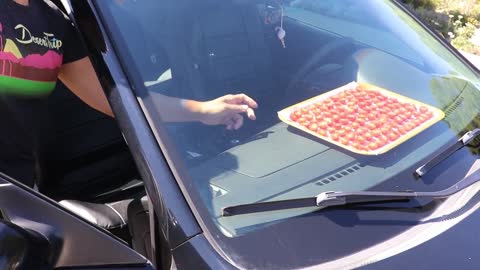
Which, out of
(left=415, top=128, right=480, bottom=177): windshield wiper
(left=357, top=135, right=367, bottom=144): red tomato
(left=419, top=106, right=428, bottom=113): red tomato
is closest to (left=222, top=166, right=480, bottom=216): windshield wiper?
(left=415, top=128, right=480, bottom=177): windshield wiper

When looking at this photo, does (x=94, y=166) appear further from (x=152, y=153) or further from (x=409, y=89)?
(x=409, y=89)

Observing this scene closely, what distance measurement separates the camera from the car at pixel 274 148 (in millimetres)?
1242

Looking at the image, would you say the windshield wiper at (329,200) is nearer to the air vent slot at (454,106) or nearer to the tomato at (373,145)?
the tomato at (373,145)

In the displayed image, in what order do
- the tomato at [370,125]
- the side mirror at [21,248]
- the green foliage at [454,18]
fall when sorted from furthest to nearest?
the green foliage at [454,18] < the tomato at [370,125] < the side mirror at [21,248]

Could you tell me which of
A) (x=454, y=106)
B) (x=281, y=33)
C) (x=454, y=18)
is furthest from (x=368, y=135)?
(x=454, y=18)

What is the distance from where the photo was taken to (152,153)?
1323 mm

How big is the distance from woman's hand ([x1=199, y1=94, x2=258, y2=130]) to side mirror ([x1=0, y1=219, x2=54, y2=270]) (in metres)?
0.50

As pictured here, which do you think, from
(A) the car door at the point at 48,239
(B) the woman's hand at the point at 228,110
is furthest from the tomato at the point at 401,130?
(A) the car door at the point at 48,239

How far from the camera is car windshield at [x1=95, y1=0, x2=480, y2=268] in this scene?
4.46ft

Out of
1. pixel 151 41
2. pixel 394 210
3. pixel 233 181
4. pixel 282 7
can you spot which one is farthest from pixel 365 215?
pixel 282 7

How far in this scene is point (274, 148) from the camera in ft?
4.97

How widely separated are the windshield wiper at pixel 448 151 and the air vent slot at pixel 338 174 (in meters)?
0.15

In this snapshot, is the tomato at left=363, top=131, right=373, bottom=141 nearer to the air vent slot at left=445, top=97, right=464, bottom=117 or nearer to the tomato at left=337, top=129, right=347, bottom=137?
the tomato at left=337, top=129, right=347, bottom=137

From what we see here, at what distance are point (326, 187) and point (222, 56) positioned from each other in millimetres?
520
